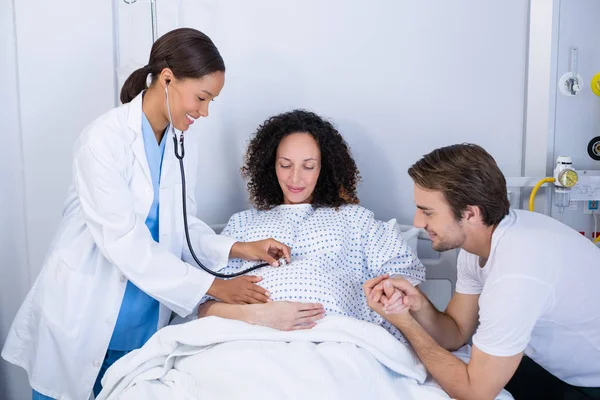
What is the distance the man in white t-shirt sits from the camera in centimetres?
127

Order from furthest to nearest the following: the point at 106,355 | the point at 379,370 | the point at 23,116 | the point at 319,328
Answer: the point at 23,116 < the point at 106,355 < the point at 319,328 < the point at 379,370

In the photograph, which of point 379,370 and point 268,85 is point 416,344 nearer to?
point 379,370

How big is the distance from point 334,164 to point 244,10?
0.65m

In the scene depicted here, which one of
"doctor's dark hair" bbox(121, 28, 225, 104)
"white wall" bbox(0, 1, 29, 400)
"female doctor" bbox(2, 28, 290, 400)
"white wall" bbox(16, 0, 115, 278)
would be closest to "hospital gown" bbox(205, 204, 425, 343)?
"female doctor" bbox(2, 28, 290, 400)

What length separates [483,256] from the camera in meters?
1.49

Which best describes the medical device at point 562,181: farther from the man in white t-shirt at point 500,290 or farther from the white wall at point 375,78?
the man in white t-shirt at point 500,290

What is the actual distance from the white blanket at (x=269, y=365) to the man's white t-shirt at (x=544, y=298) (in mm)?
214

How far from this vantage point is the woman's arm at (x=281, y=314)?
1.49 metres

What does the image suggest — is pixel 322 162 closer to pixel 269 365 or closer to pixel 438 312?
pixel 438 312

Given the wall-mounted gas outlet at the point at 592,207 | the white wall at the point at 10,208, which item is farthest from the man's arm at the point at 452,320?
the white wall at the point at 10,208

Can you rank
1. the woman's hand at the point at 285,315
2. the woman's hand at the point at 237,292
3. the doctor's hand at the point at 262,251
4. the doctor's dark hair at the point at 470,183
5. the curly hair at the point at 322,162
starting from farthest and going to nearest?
the curly hair at the point at 322,162, the doctor's hand at the point at 262,251, the woman's hand at the point at 237,292, the woman's hand at the point at 285,315, the doctor's dark hair at the point at 470,183

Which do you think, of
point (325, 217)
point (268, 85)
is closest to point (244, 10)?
point (268, 85)

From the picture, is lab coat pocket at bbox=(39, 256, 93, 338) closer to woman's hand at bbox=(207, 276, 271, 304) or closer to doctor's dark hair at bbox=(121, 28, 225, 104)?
woman's hand at bbox=(207, 276, 271, 304)

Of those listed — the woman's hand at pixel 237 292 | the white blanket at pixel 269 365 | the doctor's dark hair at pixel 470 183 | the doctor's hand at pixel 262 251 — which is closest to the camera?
the white blanket at pixel 269 365
